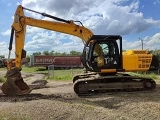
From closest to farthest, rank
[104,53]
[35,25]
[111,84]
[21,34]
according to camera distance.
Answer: [111,84] < [104,53] < [21,34] < [35,25]

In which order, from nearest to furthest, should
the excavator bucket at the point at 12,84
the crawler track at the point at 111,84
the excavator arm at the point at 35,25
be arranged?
the excavator bucket at the point at 12,84 < the crawler track at the point at 111,84 < the excavator arm at the point at 35,25

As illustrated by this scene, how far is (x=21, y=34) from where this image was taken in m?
14.8

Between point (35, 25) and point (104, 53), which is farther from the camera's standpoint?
point (35, 25)

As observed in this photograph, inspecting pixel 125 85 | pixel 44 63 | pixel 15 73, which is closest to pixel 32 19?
pixel 15 73

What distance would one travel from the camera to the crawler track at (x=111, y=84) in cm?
1391

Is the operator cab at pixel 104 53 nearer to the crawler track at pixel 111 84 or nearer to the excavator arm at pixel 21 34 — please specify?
the crawler track at pixel 111 84

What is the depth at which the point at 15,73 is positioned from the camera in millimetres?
13758

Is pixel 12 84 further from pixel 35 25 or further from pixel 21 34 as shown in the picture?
pixel 35 25

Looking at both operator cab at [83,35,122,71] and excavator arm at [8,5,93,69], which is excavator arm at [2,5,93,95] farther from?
operator cab at [83,35,122,71]

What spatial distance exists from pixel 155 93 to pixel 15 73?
6.27 m

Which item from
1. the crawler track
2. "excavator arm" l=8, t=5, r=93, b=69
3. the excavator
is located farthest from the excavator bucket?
the crawler track

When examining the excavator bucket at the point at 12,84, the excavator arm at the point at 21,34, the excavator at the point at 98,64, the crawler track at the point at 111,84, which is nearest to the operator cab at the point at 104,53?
the excavator at the point at 98,64

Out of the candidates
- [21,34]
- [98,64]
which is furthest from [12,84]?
[98,64]

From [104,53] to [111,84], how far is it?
1.46m
